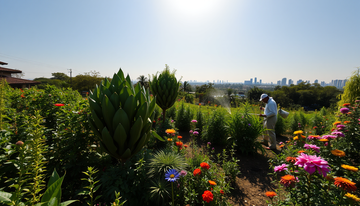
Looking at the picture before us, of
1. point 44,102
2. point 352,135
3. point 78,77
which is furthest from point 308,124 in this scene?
point 78,77

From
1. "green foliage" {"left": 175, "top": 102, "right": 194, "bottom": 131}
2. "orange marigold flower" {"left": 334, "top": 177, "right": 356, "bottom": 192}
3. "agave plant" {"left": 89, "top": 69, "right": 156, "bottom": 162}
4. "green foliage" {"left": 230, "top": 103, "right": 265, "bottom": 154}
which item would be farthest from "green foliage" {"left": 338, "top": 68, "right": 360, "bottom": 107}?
"agave plant" {"left": 89, "top": 69, "right": 156, "bottom": 162}

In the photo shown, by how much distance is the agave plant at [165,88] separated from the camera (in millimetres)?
3900

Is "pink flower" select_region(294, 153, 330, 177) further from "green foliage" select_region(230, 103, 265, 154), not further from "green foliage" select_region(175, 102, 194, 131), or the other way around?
"green foliage" select_region(175, 102, 194, 131)

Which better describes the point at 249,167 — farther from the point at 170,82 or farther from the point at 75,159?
the point at 75,159

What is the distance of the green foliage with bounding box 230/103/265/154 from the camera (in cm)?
410

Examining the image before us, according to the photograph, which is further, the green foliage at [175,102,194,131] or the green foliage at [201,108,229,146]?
the green foliage at [175,102,194,131]

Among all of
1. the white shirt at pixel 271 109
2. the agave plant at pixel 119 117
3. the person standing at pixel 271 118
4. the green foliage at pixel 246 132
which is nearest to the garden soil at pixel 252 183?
the green foliage at pixel 246 132

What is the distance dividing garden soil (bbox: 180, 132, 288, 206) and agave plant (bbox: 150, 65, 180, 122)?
2.47 m

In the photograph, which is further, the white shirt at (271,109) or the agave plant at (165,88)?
the white shirt at (271,109)

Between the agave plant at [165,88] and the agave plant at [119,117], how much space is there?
2.25m

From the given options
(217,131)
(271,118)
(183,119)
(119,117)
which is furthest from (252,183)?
→ (183,119)

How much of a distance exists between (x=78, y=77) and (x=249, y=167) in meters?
48.5

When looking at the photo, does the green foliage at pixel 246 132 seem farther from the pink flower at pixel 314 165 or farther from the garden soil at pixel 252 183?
the pink flower at pixel 314 165

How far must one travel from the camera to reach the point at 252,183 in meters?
2.99
